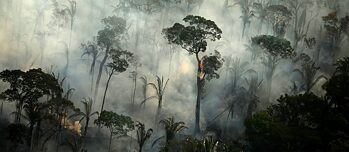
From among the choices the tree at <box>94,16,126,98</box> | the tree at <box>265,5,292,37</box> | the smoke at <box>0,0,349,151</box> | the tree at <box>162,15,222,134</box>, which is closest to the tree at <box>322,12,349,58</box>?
the smoke at <box>0,0,349,151</box>

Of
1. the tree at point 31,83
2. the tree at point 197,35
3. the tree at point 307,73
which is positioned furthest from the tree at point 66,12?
the tree at point 307,73

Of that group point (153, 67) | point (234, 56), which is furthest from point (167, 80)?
point (234, 56)

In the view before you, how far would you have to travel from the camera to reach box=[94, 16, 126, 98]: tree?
250 feet

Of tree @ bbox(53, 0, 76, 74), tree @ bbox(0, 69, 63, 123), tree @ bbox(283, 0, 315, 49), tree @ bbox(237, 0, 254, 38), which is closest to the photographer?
tree @ bbox(0, 69, 63, 123)

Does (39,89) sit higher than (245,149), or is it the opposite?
(39,89)

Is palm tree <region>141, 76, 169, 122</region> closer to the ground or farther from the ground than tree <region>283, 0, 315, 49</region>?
closer to the ground

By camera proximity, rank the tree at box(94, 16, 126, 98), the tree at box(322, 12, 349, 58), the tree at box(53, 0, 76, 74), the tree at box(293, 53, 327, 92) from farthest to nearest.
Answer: the tree at box(322, 12, 349, 58), the tree at box(53, 0, 76, 74), the tree at box(293, 53, 327, 92), the tree at box(94, 16, 126, 98)

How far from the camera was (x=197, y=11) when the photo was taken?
3578 inches

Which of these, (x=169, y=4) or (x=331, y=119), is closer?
(x=331, y=119)

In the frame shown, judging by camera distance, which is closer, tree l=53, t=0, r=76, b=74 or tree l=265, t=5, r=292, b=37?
tree l=53, t=0, r=76, b=74

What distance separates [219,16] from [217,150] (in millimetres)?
45788

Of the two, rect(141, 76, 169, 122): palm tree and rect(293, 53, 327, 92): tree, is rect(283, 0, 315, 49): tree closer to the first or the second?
rect(293, 53, 327, 92): tree

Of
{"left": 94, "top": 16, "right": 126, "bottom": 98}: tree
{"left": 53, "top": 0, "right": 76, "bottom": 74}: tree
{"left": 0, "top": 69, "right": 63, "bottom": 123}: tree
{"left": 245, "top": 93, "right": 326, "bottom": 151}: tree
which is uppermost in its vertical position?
{"left": 53, "top": 0, "right": 76, "bottom": 74}: tree

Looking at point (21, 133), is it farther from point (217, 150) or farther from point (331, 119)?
point (331, 119)
